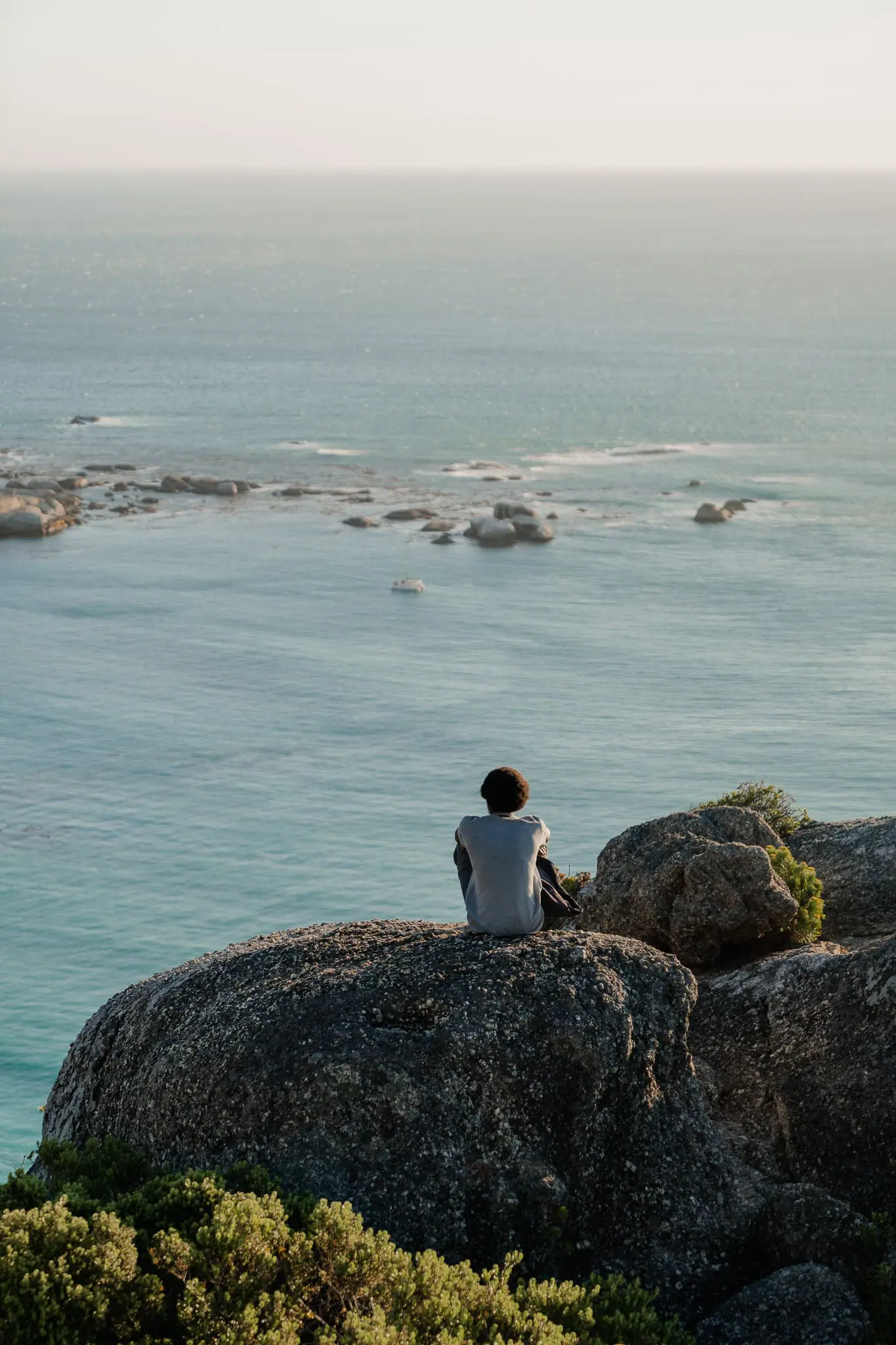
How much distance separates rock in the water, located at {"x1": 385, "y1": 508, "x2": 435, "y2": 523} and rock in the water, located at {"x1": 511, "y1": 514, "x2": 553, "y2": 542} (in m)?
8.97

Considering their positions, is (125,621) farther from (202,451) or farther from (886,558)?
(886,558)

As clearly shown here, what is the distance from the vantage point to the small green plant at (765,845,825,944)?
60.5 feet

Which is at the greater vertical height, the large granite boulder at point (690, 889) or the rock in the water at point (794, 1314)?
the large granite boulder at point (690, 889)

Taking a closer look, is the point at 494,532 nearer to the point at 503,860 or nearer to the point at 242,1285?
the point at 503,860

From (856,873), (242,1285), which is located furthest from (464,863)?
(856,873)

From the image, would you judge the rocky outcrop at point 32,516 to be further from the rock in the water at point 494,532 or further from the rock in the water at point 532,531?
the rock in the water at point 532,531

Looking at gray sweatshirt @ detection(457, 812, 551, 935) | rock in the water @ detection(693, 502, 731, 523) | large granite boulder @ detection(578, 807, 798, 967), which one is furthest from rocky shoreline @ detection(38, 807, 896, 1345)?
rock in the water @ detection(693, 502, 731, 523)

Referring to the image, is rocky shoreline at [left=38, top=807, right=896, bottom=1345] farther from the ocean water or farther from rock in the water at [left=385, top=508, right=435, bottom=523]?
rock in the water at [left=385, top=508, right=435, bottom=523]

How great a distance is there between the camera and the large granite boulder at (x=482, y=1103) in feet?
44.0

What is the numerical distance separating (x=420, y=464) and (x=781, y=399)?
70.6m

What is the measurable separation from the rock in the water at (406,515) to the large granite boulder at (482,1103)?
366 feet

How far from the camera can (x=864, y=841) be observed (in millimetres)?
20422

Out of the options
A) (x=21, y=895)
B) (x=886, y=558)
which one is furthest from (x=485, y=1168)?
(x=886, y=558)

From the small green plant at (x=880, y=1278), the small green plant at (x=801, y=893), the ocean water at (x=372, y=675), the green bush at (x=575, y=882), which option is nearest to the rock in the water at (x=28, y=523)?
the ocean water at (x=372, y=675)
